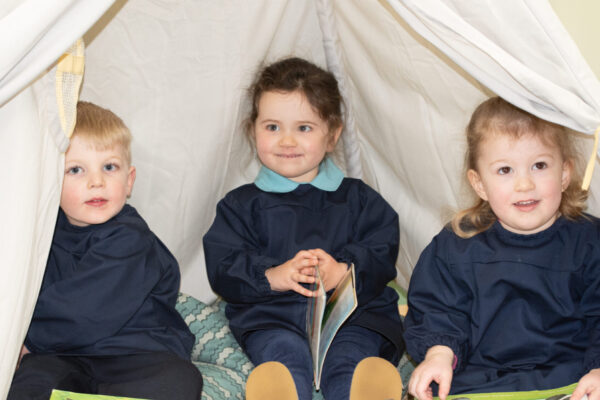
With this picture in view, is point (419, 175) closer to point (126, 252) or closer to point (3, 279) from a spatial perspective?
point (126, 252)

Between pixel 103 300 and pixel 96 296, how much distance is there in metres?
0.02

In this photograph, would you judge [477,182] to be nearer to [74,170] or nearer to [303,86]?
[303,86]

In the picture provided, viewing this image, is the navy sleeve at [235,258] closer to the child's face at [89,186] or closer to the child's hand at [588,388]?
the child's face at [89,186]

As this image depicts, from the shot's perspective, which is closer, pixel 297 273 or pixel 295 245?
pixel 297 273

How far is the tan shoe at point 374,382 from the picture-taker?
1.41m

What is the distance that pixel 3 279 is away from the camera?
1.17 metres

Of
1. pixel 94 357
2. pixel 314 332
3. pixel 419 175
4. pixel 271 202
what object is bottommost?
pixel 94 357

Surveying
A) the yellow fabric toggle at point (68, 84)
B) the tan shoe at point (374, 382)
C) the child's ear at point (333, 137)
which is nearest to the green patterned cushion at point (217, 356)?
the tan shoe at point (374, 382)

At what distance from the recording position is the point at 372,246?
1713 millimetres

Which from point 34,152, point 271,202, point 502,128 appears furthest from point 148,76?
point 502,128

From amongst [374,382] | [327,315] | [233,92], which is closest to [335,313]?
[327,315]

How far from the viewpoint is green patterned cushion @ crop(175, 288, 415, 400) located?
1.57 metres

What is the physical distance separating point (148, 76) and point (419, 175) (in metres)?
0.70

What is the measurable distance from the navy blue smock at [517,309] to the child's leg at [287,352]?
0.76 feet
